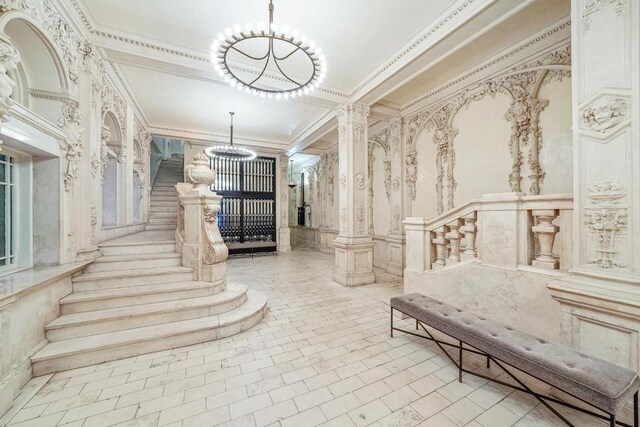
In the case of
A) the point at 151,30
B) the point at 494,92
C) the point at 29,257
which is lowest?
the point at 29,257

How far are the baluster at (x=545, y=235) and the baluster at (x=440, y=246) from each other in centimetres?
93

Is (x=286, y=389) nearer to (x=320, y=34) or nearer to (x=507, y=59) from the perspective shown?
(x=320, y=34)

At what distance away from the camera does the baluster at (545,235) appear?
85.6 inches

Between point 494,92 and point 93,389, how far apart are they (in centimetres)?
650

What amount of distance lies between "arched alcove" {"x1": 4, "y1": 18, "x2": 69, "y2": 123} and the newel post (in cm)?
157

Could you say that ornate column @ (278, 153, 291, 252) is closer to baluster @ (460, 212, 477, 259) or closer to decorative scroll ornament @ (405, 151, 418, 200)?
decorative scroll ornament @ (405, 151, 418, 200)

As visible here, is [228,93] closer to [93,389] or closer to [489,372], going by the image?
[93,389]

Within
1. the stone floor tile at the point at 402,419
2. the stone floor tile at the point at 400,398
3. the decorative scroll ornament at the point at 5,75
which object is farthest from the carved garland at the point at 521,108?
the decorative scroll ornament at the point at 5,75

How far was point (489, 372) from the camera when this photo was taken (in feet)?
7.46

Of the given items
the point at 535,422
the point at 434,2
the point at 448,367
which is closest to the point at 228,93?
the point at 434,2

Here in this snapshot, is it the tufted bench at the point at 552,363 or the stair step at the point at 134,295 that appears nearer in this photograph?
the tufted bench at the point at 552,363

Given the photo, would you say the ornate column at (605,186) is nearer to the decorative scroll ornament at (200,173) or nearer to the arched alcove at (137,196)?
the decorative scroll ornament at (200,173)

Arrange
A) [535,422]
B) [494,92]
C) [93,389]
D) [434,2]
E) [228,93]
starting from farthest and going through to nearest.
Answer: [228,93]
[494,92]
[434,2]
[93,389]
[535,422]

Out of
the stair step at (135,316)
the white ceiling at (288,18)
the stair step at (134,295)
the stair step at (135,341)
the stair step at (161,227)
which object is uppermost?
the white ceiling at (288,18)
